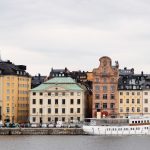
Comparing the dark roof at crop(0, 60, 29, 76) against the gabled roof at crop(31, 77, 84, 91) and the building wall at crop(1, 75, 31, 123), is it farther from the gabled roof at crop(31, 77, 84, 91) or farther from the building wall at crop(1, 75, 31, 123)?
the gabled roof at crop(31, 77, 84, 91)

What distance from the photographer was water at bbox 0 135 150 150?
118m

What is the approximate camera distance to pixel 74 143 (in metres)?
128

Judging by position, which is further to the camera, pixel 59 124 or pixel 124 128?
pixel 59 124

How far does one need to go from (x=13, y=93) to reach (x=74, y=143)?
5389 cm

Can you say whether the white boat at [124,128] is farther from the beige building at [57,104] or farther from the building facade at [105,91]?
the beige building at [57,104]

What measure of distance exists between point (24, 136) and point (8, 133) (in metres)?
7.93

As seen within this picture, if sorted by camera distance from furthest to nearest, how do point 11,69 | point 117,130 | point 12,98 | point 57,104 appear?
point 11,69, point 12,98, point 57,104, point 117,130

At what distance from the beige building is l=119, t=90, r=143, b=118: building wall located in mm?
8156

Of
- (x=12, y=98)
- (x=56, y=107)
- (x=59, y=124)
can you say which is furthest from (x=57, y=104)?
(x=59, y=124)

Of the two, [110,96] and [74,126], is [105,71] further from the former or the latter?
[74,126]

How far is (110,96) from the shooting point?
176375 mm

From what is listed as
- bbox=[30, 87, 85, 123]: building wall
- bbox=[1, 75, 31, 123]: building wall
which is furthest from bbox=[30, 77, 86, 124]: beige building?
bbox=[1, 75, 31, 123]: building wall

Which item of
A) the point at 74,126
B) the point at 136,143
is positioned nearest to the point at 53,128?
the point at 74,126

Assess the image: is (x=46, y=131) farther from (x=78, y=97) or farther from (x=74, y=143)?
(x=74, y=143)
